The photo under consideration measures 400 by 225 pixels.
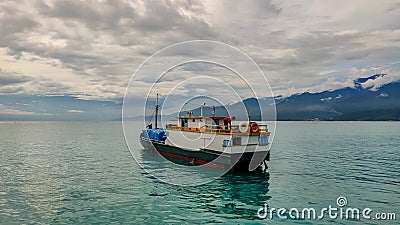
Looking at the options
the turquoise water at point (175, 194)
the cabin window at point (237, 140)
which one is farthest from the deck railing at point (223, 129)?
the turquoise water at point (175, 194)

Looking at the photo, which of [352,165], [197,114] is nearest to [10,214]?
[197,114]

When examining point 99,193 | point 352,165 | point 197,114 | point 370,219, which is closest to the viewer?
point 370,219

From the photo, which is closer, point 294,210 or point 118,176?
point 294,210

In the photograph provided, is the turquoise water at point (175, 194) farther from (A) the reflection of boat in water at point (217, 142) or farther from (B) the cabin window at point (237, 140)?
(B) the cabin window at point (237, 140)

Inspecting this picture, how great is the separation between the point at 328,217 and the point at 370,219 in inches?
98.1

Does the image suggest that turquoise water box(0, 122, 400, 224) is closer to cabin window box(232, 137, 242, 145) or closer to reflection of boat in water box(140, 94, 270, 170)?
reflection of boat in water box(140, 94, 270, 170)

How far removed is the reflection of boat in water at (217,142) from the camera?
3528 centimetres

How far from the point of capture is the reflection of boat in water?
35.3 m

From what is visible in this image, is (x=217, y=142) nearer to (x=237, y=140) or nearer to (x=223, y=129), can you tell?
(x=223, y=129)

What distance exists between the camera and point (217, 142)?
3669 cm

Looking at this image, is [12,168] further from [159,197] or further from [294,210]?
[294,210]

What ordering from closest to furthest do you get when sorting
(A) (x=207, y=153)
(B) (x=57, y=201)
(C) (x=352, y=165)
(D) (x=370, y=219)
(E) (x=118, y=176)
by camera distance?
(D) (x=370, y=219) < (B) (x=57, y=201) < (E) (x=118, y=176) < (A) (x=207, y=153) < (C) (x=352, y=165)

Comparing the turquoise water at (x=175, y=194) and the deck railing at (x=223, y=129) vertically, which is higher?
the deck railing at (x=223, y=129)

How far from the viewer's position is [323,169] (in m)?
39.5
